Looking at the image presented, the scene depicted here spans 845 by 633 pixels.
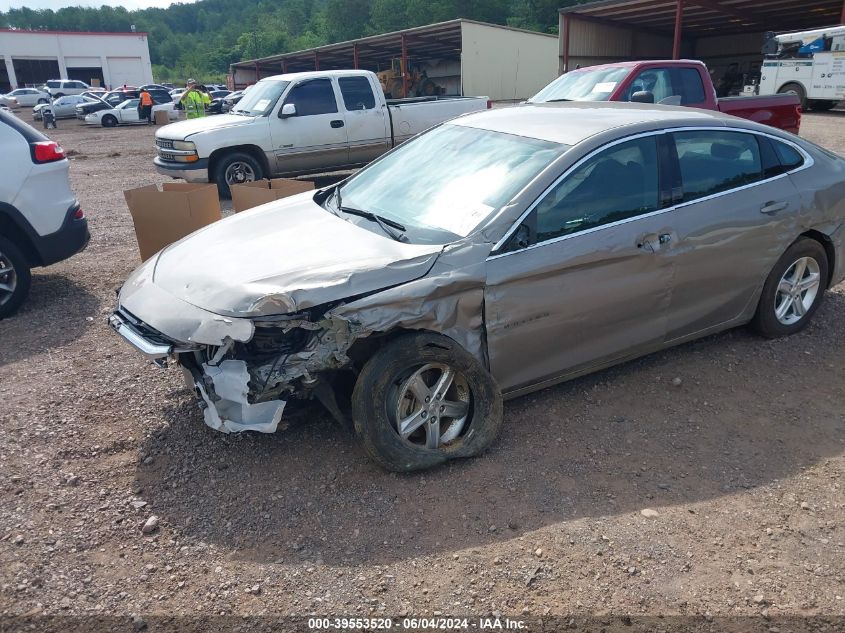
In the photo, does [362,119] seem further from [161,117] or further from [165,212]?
[161,117]

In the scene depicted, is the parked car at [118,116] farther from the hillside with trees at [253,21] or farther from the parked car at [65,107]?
the hillside with trees at [253,21]

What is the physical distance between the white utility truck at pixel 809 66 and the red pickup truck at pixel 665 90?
14779 millimetres

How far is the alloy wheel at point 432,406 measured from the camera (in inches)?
131

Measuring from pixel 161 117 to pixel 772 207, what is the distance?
99.1 ft

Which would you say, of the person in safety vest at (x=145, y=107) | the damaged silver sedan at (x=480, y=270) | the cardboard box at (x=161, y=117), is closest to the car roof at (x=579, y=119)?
the damaged silver sedan at (x=480, y=270)

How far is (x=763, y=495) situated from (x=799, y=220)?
221 centimetres

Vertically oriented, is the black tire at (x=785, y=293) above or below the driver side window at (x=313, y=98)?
below

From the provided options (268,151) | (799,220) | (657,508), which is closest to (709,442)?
(657,508)

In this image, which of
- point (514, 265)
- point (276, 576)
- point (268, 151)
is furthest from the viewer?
point (268, 151)

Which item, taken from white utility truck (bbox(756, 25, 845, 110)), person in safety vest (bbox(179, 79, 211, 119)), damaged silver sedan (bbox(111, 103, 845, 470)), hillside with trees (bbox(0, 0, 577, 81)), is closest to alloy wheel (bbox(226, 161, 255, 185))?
person in safety vest (bbox(179, 79, 211, 119))

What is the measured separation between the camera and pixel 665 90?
9.23 m

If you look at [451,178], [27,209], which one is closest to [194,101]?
[27,209]

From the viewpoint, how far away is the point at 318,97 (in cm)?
1088

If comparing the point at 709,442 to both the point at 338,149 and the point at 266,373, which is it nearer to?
the point at 266,373
